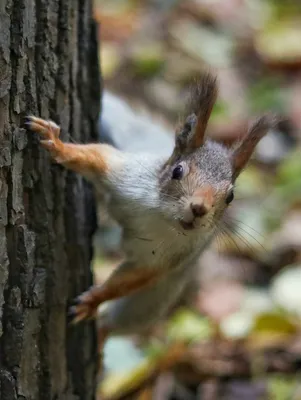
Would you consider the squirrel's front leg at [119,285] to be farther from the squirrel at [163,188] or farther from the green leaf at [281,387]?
the green leaf at [281,387]

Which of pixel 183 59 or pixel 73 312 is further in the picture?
pixel 183 59

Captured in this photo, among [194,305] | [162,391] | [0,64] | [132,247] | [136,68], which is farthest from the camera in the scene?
[136,68]

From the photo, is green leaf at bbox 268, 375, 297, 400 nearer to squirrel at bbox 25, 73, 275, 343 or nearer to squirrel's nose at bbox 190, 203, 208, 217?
squirrel at bbox 25, 73, 275, 343

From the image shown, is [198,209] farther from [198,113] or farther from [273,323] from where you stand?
[273,323]

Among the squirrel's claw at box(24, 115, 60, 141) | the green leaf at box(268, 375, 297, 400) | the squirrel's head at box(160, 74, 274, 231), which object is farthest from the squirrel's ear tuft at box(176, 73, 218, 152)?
the green leaf at box(268, 375, 297, 400)

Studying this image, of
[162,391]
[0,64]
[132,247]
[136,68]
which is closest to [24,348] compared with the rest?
[132,247]

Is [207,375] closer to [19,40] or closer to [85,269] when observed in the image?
[85,269]
